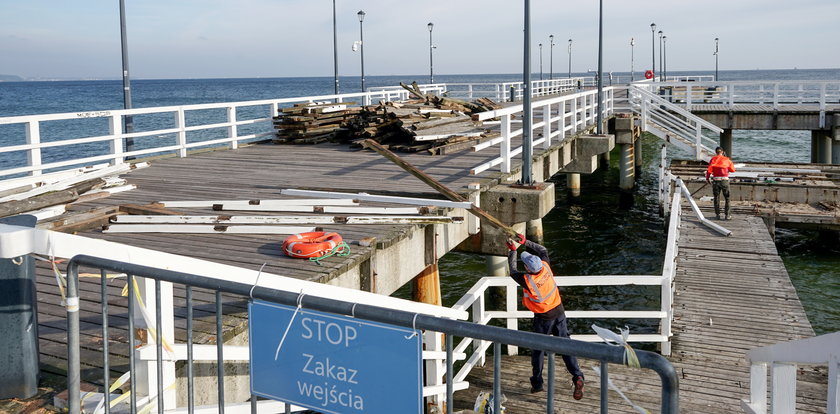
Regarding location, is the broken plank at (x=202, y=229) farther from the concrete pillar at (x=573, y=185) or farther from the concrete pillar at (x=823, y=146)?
the concrete pillar at (x=823, y=146)

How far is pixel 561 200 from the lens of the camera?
99.5 ft

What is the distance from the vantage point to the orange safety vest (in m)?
7.90

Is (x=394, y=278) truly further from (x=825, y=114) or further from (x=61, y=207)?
(x=825, y=114)

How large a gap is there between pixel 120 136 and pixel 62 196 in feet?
13.2

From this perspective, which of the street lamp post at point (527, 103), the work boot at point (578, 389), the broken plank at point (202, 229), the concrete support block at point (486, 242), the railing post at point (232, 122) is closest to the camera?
the work boot at point (578, 389)

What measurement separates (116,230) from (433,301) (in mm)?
4494

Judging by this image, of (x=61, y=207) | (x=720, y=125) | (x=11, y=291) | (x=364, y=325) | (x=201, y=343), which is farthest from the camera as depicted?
(x=720, y=125)

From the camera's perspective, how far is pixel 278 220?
941cm

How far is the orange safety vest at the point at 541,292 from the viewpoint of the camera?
7902 mm

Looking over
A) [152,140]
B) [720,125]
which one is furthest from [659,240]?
[152,140]

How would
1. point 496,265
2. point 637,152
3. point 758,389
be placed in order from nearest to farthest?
point 758,389 → point 496,265 → point 637,152

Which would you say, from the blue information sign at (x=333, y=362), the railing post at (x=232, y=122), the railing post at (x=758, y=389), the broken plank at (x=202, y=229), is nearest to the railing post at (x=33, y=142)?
the broken plank at (x=202, y=229)

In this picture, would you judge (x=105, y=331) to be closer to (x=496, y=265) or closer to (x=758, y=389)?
(x=758, y=389)

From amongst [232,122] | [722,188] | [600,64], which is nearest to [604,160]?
[600,64]
